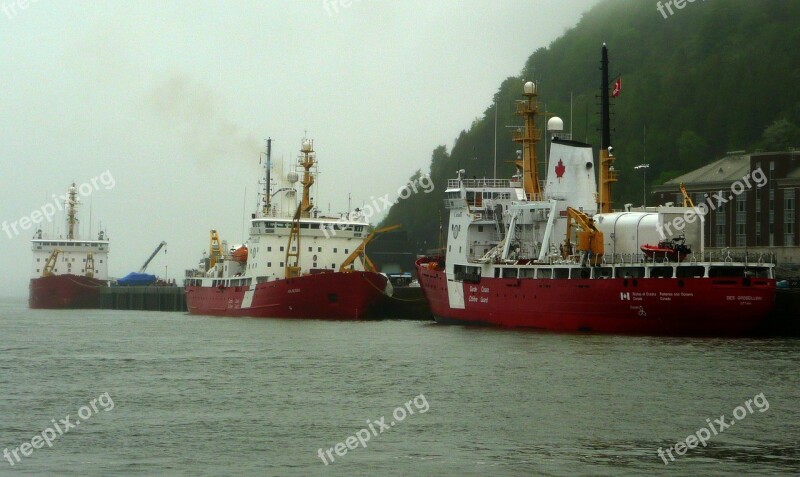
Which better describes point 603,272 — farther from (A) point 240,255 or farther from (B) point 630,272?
(A) point 240,255

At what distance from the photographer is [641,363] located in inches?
1519

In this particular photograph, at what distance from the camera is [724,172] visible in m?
84.4

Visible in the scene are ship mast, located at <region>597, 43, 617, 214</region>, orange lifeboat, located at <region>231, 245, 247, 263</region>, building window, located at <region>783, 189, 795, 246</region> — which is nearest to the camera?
ship mast, located at <region>597, 43, 617, 214</region>

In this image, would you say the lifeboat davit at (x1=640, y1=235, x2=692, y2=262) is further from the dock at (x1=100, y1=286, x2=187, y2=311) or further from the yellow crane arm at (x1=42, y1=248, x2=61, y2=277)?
the yellow crane arm at (x1=42, y1=248, x2=61, y2=277)

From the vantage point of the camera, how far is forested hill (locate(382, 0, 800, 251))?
103688 mm

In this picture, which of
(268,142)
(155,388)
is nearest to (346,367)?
(155,388)

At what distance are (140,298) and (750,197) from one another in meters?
60.4

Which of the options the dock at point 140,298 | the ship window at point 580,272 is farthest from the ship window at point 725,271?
the dock at point 140,298

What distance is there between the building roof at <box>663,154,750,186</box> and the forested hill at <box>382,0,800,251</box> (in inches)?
347

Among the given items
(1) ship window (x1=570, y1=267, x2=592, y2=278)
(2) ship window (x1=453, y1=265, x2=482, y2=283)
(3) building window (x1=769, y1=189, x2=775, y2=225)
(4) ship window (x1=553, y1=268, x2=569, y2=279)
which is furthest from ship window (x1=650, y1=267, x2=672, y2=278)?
(3) building window (x1=769, y1=189, x2=775, y2=225)

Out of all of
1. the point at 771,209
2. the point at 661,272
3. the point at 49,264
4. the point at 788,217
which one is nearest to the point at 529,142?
the point at 661,272

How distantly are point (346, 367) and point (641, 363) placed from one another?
31.9 feet

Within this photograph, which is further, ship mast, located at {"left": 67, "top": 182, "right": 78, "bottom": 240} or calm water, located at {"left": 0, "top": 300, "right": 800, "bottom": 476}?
ship mast, located at {"left": 67, "top": 182, "right": 78, "bottom": 240}

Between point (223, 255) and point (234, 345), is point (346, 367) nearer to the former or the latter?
point (234, 345)
